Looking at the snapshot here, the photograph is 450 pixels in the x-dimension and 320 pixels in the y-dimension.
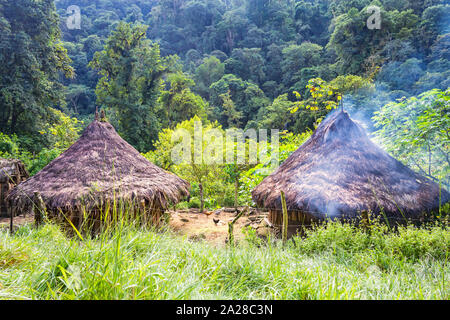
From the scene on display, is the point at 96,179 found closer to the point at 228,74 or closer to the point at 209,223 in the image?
the point at 209,223

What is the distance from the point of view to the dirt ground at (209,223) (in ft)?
16.9

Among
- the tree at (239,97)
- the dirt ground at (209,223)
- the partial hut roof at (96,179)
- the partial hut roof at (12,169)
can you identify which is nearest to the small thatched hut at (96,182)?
the partial hut roof at (96,179)

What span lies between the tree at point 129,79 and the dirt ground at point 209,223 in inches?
476

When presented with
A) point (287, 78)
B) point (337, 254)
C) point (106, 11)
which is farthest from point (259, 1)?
point (337, 254)

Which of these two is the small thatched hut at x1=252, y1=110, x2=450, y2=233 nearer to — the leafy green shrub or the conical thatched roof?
the conical thatched roof

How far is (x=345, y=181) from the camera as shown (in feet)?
12.7

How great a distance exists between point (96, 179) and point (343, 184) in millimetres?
4340

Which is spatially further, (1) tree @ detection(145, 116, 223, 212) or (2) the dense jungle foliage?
(1) tree @ detection(145, 116, 223, 212)

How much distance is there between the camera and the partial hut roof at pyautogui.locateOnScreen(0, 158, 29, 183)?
7.31 metres

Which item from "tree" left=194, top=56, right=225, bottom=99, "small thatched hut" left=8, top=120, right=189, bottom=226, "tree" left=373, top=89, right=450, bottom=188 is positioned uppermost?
"tree" left=194, top=56, right=225, bottom=99

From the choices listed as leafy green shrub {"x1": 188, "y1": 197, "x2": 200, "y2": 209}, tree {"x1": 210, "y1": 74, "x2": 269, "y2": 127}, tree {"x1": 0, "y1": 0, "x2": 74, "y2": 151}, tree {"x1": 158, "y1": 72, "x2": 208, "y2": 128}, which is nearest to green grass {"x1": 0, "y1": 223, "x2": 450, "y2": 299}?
leafy green shrub {"x1": 188, "y1": 197, "x2": 200, "y2": 209}

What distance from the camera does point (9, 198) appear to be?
16.4 feet
